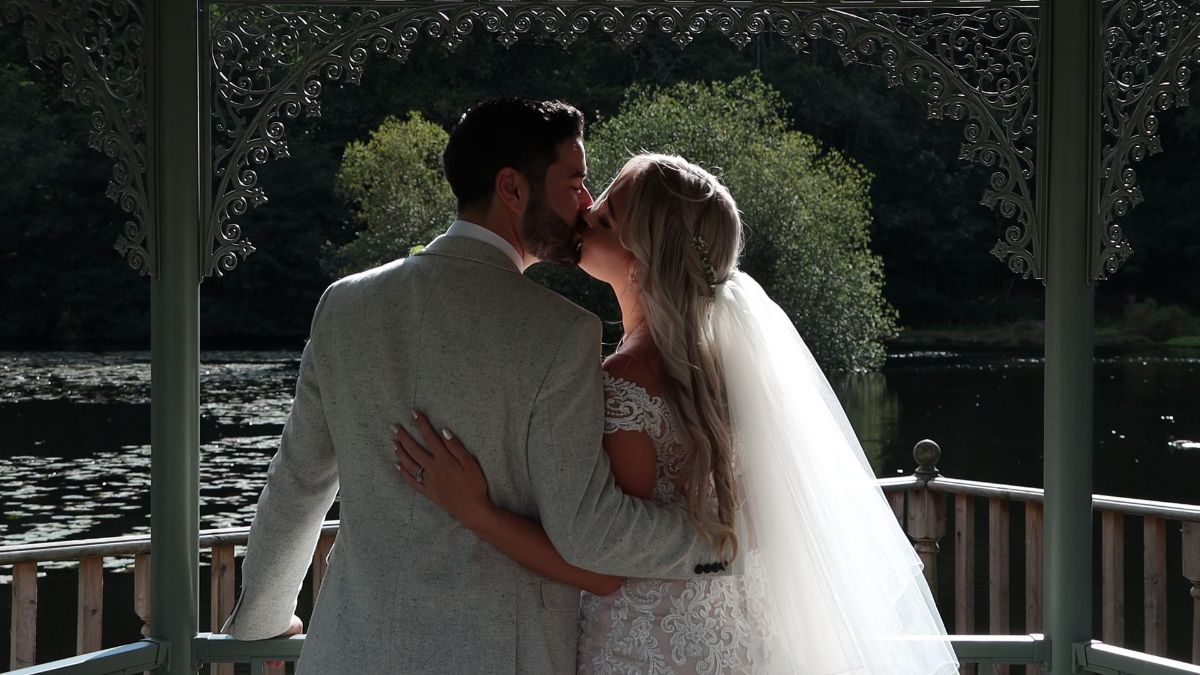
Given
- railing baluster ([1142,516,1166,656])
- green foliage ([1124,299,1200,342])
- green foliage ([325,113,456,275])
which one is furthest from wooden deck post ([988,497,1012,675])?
green foliage ([1124,299,1200,342])

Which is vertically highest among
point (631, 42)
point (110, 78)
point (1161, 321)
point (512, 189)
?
point (1161, 321)

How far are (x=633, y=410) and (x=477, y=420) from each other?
28 cm

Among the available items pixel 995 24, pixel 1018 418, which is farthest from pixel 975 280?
pixel 995 24

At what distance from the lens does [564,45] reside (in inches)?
124

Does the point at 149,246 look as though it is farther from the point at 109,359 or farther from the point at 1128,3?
the point at 109,359

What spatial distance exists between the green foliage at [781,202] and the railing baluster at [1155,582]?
14.9 m

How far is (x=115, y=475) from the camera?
14.9 metres

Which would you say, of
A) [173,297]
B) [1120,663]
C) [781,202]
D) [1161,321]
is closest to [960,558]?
[1120,663]

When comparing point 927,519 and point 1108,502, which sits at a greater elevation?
point 1108,502

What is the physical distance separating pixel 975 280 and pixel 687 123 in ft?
30.6

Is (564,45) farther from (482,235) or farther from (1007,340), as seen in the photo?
(1007,340)

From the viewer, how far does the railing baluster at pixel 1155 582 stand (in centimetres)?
432

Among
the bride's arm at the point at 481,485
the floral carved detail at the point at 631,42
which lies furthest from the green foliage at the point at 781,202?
the bride's arm at the point at 481,485

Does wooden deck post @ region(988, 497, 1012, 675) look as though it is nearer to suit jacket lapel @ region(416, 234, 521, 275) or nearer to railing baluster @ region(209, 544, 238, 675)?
railing baluster @ region(209, 544, 238, 675)
